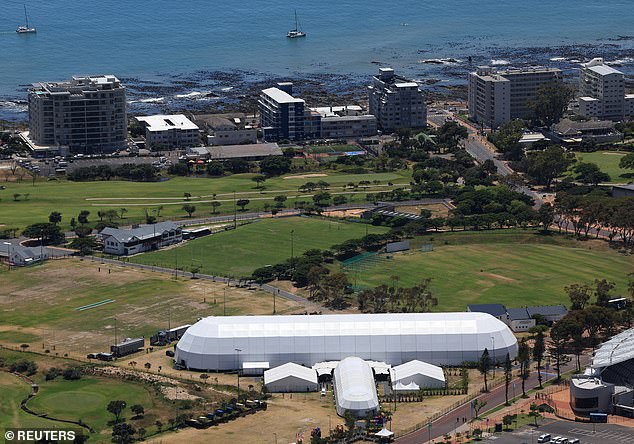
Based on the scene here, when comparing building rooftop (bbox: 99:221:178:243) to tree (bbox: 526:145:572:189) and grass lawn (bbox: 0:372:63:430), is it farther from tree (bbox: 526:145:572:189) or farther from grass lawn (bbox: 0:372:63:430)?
tree (bbox: 526:145:572:189)

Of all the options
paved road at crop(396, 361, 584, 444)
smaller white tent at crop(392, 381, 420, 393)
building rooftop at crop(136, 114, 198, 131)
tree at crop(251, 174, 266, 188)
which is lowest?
paved road at crop(396, 361, 584, 444)

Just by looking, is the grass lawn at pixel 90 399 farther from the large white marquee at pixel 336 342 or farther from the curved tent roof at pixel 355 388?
the curved tent roof at pixel 355 388

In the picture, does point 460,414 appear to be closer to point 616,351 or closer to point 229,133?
point 616,351

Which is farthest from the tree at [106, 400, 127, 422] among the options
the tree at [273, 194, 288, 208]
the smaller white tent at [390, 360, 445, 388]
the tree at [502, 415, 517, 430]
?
the tree at [273, 194, 288, 208]

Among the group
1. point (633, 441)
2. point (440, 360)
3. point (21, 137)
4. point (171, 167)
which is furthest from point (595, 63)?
point (633, 441)

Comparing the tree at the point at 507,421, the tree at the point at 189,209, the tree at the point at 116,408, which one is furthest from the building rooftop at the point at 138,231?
the tree at the point at 507,421

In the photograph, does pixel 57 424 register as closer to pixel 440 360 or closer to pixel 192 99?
pixel 440 360

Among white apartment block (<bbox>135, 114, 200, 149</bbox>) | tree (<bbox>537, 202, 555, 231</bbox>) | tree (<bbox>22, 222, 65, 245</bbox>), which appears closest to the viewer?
tree (<bbox>22, 222, 65, 245</bbox>)

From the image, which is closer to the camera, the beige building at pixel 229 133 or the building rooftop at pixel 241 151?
the building rooftop at pixel 241 151
